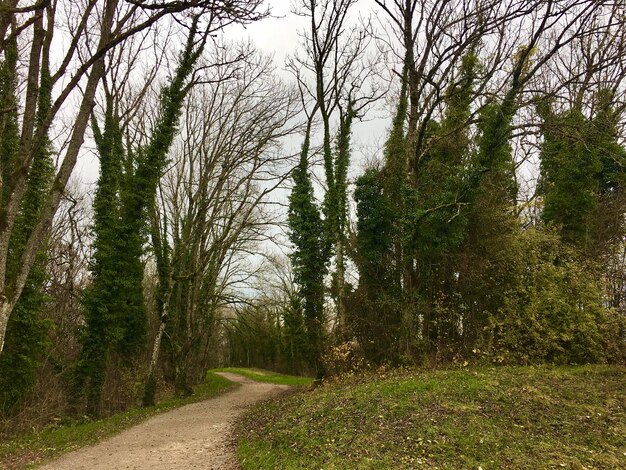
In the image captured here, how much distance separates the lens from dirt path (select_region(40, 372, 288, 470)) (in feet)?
24.2

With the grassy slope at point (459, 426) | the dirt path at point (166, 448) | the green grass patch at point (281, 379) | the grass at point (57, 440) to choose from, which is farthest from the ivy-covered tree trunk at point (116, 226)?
the green grass patch at point (281, 379)

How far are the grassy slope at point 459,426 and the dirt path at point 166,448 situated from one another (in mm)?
593

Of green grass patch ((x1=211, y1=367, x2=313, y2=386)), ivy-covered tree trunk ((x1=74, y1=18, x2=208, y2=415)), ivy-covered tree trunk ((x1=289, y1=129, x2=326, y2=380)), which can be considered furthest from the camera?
green grass patch ((x1=211, y1=367, x2=313, y2=386))

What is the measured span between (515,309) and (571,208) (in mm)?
6015

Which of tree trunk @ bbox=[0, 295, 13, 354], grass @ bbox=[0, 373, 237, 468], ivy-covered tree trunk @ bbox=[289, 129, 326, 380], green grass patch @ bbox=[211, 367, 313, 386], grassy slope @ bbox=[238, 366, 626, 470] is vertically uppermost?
ivy-covered tree trunk @ bbox=[289, 129, 326, 380]

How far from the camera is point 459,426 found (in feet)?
20.9

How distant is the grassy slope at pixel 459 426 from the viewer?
17.9 feet

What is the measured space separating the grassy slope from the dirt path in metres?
0.59

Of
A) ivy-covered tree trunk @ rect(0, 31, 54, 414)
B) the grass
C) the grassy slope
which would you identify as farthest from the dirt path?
ivy-covered tree trunk @ rect(0, 31, 54, 414)

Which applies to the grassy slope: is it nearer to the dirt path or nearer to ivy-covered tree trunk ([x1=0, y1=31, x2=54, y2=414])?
the dirt path

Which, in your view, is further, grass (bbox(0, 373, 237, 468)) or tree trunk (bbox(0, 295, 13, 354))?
grass (bbox(0, 373, 237, 468))

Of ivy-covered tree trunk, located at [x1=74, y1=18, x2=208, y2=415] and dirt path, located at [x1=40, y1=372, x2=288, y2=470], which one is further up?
ivy-covered tree trunk, located at [x1=74, y1=18, x2=208, y2=415]

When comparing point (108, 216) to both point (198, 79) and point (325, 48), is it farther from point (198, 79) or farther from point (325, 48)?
point (325, 48)

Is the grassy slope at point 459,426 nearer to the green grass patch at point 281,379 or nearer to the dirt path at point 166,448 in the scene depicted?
the dirt path at point 166,448
